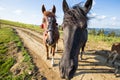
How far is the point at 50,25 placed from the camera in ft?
32.9

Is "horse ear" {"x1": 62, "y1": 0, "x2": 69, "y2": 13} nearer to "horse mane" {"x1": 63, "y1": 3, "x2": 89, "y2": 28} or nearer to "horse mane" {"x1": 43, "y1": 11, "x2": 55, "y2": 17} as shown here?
"horse mane" {"x1": 63, "y1": 3, "x2": 89, "y2": 28}

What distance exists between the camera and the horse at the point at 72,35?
5254 millimetres

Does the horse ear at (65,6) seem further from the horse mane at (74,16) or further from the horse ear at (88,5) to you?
the horse ear at (88,5)

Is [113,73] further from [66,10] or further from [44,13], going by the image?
[66,10]

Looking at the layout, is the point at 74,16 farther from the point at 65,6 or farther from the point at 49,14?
the point at 49,14

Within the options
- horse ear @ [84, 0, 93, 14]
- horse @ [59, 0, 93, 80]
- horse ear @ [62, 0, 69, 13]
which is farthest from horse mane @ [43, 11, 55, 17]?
horse ear @ [84, 0, 93, 14]

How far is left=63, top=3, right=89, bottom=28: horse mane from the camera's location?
5691 millimetres

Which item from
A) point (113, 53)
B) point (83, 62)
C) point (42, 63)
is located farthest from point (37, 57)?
point (113, 53)

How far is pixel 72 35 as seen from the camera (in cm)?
560

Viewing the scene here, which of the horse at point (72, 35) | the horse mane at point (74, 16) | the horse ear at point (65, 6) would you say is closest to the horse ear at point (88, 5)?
the horse at point (72, 35)

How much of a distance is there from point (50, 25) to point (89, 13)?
409 centimetres

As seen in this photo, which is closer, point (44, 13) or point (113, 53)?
point (44, 13)

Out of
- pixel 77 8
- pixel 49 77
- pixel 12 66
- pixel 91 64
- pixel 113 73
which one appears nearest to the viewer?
pixel 77 8

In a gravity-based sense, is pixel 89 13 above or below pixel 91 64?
above
